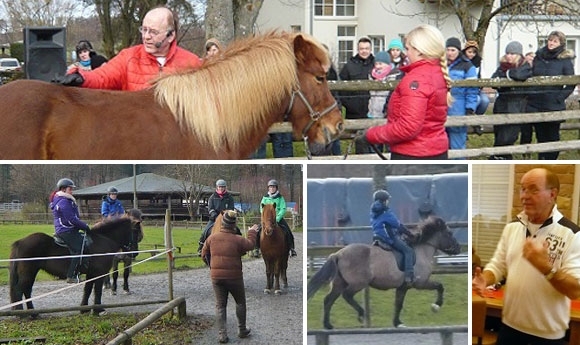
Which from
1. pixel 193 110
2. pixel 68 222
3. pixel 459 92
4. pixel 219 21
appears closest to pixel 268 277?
pixel 68 222

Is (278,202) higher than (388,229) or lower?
higher

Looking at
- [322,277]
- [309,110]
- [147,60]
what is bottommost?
[322,277]

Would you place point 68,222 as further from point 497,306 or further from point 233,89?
point 497,306

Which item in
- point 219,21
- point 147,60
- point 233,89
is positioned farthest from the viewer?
point 219,21

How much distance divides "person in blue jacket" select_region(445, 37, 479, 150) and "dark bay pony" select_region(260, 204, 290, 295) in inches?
236

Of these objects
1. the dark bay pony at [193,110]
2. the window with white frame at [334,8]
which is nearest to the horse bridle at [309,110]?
the dark bay pony at [193,110]

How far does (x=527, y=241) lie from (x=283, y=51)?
168 centimetres

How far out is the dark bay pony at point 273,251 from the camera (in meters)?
3.35

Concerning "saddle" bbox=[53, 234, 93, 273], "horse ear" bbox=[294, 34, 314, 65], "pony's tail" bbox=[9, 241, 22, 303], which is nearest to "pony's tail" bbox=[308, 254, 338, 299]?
"saddle" bbox=[53, 234, 93, 273]

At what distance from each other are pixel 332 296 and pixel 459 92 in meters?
6.42

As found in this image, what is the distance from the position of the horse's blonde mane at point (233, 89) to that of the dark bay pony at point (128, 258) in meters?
0.82

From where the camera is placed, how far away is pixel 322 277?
335 cm

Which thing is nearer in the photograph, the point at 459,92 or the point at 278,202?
the point at 278,202

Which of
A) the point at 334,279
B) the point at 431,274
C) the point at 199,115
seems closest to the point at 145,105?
the point at 199,115
